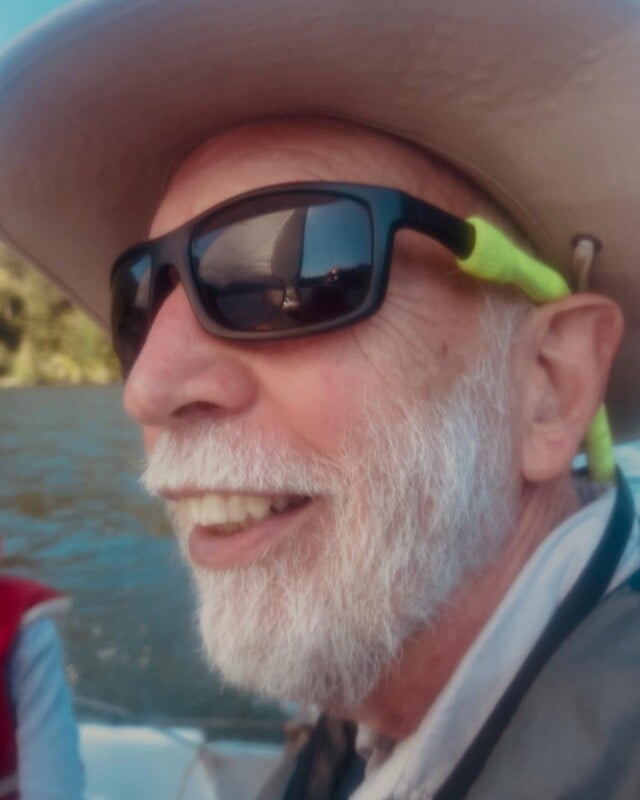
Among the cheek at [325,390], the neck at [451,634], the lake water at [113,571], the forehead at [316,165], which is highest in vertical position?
the forehead at [316,165]

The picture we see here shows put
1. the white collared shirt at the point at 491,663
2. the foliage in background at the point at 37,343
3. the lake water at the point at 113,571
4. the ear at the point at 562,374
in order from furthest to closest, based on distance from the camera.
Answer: the foliage in background at the point at 37,343 < the lake water at the point at 113,571 < the ear at the point at 562,374 < the white collared shirt at the point at 491,663

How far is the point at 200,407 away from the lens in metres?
0.86

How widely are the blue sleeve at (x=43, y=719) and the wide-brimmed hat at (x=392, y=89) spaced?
2.98ft

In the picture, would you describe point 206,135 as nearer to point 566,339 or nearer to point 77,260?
point 77,260

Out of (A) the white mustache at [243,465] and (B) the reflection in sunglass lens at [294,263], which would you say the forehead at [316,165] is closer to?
(B) the reflection in sunglass lens at [294,263]

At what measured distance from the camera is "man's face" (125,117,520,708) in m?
0.81

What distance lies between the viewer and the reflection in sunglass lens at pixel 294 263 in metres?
0.82

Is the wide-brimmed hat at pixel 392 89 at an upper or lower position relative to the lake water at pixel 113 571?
upper

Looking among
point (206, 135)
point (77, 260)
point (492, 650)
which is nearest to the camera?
point (492, 650)

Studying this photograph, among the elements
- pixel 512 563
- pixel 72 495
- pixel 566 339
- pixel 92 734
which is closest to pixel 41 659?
pixel 92 734

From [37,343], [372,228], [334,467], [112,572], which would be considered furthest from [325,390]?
[37,343]

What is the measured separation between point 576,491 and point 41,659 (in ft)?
3.53

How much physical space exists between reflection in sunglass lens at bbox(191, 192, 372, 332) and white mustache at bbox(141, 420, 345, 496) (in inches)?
4.9

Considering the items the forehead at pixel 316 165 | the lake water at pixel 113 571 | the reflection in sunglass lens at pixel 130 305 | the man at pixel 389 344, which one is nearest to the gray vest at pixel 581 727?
the man at pixel 389 344
